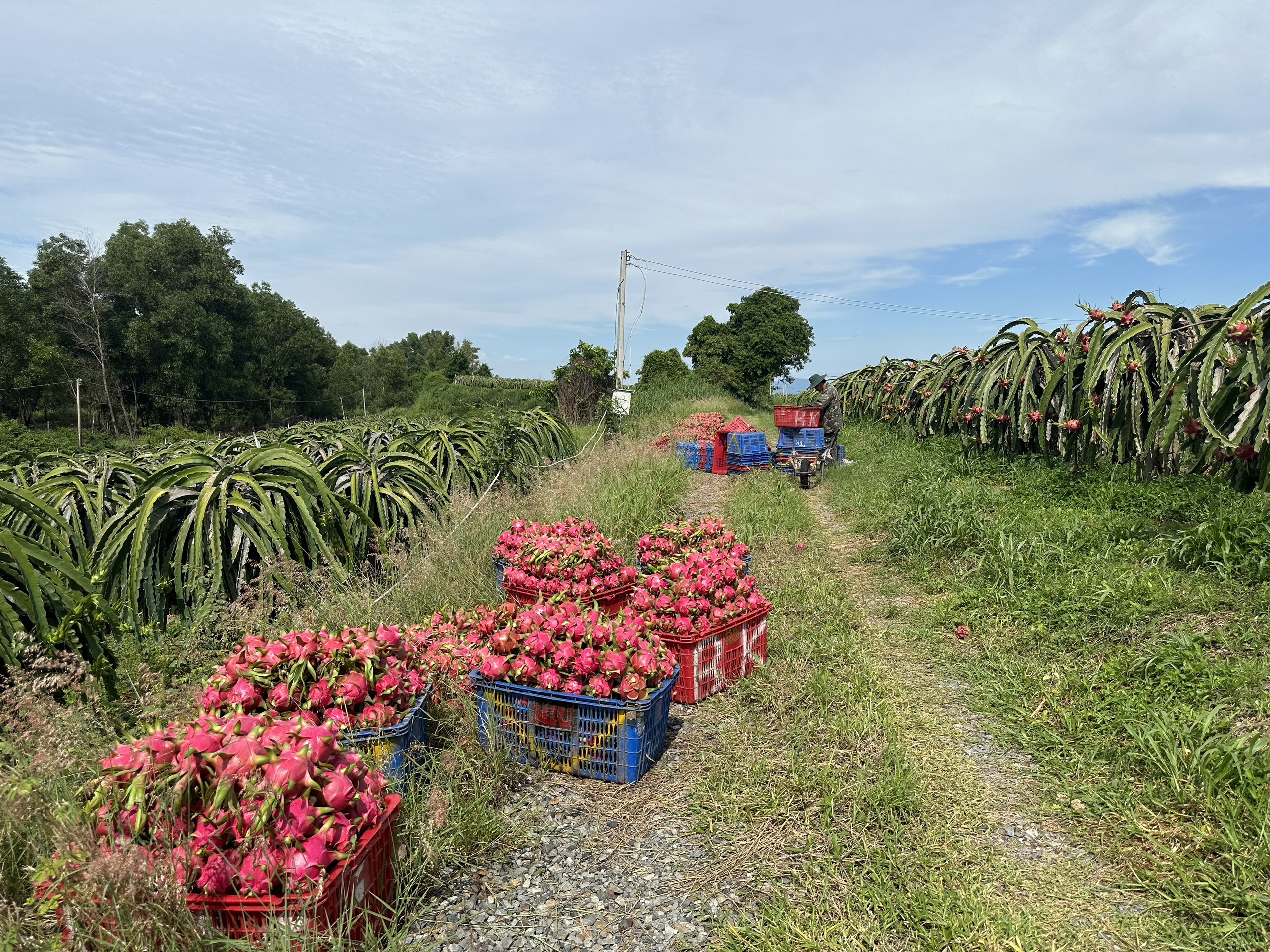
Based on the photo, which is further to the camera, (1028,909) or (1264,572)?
(1264,572)

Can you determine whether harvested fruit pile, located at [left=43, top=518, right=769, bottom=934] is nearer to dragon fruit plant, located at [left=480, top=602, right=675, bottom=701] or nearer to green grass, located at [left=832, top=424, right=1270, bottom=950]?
dragon fruit plant, located at [left=480, top=602, right=675, bottom=701]

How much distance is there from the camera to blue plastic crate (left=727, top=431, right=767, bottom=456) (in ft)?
37.1

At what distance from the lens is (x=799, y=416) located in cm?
1091

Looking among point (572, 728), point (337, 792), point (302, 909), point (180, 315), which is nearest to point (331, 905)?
point (302, 909)

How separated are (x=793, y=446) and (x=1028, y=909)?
29.5ft

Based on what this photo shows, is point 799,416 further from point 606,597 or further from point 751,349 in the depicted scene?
point 751,349

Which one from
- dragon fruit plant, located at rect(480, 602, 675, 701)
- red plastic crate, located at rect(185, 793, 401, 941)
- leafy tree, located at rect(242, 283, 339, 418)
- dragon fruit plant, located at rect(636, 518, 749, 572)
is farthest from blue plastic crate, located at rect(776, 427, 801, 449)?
leafy tree, located at rect(242, 283, 339, 418)

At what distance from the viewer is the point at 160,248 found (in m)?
34.2

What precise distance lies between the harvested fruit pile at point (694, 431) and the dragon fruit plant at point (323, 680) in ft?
33.3

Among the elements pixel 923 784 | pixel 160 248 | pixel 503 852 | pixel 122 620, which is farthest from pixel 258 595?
pixel 160 248

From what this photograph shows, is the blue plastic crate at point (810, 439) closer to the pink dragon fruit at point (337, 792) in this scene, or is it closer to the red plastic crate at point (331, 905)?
the red plastic crate at point (331, 905)

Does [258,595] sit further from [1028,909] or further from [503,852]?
[1028,909]

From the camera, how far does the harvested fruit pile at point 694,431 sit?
1371cm

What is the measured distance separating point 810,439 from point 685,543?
242 inches
